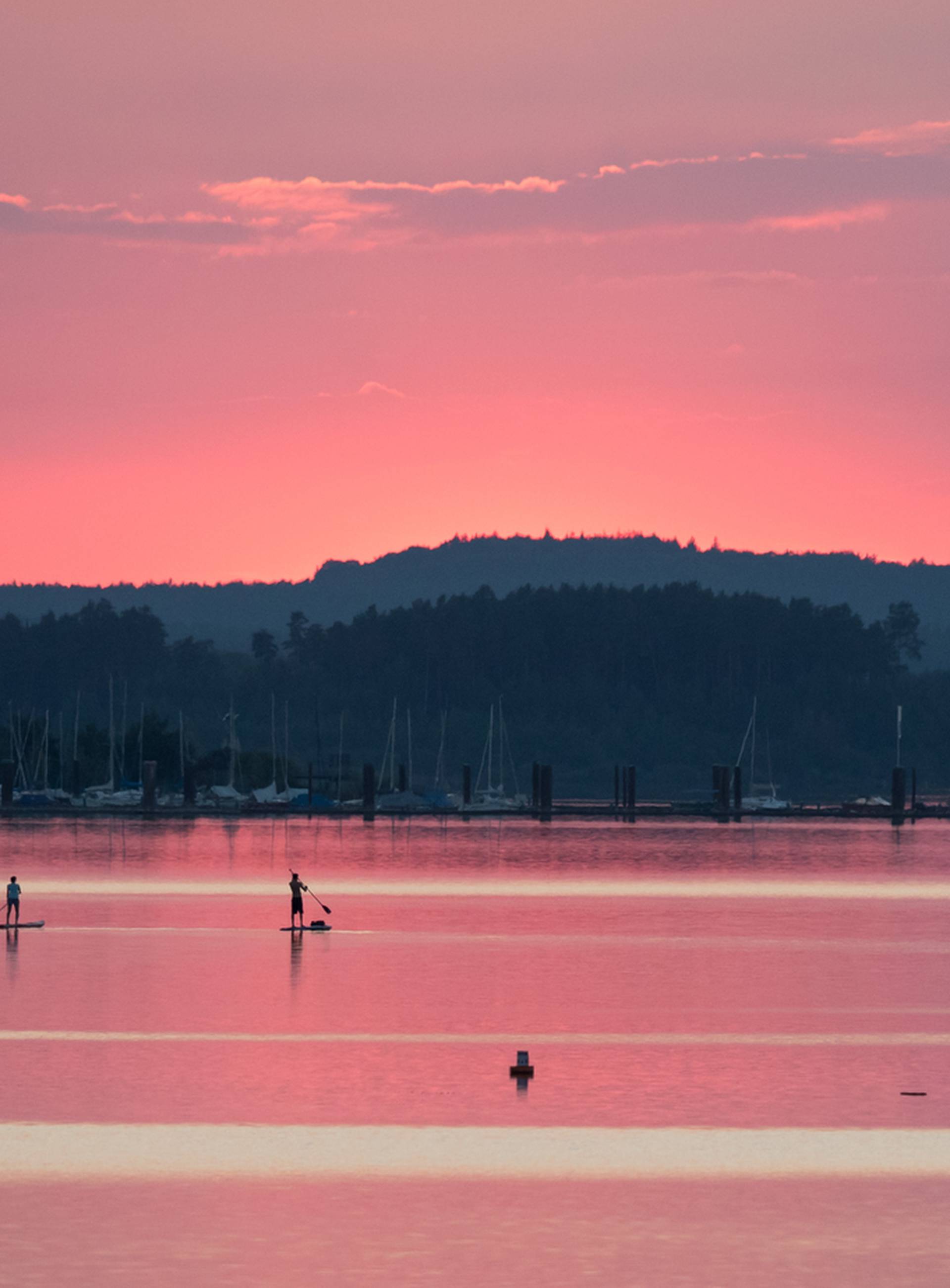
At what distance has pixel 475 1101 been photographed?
26266mm

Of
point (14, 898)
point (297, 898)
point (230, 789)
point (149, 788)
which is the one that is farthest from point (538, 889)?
point (230, 789)

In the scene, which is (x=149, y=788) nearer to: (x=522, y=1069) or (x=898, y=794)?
(x=898, y=794)

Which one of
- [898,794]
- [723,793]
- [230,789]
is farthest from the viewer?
[230,789]

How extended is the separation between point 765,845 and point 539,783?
51566mm

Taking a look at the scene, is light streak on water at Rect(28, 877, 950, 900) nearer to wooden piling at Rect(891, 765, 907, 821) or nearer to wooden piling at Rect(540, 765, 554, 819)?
wooden piling at Rect(891, 765, 907, 821)

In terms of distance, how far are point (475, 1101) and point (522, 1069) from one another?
1.92 meters

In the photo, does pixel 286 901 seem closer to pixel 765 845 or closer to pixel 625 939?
pixel 625 939

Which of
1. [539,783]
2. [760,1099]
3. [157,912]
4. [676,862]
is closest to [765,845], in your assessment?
[676,862]

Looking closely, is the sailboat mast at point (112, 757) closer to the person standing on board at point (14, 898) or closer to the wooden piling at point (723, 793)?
the wooden piling at point (723, 793)

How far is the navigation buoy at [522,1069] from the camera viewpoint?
28.0 meters

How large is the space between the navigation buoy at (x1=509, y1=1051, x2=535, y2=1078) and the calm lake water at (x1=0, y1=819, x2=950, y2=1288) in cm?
38

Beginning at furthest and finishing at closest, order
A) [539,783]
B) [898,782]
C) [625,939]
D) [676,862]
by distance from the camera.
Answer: [539,783] → [898,782] → [676,862] → [625,939]

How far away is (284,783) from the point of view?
17612 cm

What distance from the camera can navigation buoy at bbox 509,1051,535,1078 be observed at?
2802 centimetres
